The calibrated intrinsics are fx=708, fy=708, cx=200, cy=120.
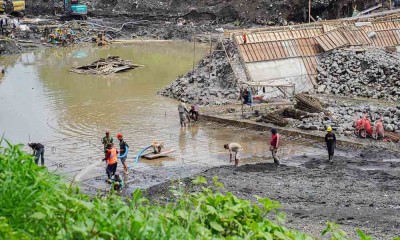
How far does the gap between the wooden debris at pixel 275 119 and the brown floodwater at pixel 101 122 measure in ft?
3.36

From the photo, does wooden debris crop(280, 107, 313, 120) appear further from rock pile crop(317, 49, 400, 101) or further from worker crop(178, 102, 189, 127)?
rock pile crop(317, 49, 400, 101)

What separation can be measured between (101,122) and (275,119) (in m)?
6.49

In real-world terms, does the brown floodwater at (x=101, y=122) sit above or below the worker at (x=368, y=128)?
below

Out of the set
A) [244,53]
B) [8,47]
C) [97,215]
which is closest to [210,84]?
[244,53]

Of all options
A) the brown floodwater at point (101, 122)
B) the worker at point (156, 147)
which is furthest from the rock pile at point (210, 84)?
the worker at point (156, 147)

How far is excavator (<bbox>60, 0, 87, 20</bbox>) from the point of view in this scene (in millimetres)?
62281

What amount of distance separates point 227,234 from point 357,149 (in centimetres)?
1443

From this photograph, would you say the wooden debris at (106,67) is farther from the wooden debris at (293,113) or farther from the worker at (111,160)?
the worker at (111,160)

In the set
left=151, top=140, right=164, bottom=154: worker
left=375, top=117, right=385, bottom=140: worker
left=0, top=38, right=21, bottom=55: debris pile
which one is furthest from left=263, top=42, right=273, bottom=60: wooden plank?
left=0, top=38, right=21, bottom=55: debris pile

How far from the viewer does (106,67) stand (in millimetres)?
39312

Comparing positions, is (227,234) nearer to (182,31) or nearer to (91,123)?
(91,123)

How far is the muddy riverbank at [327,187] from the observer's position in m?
14.5

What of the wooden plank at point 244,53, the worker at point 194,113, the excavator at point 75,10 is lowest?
the worker at point 194,113

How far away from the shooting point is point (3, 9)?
209 feet
